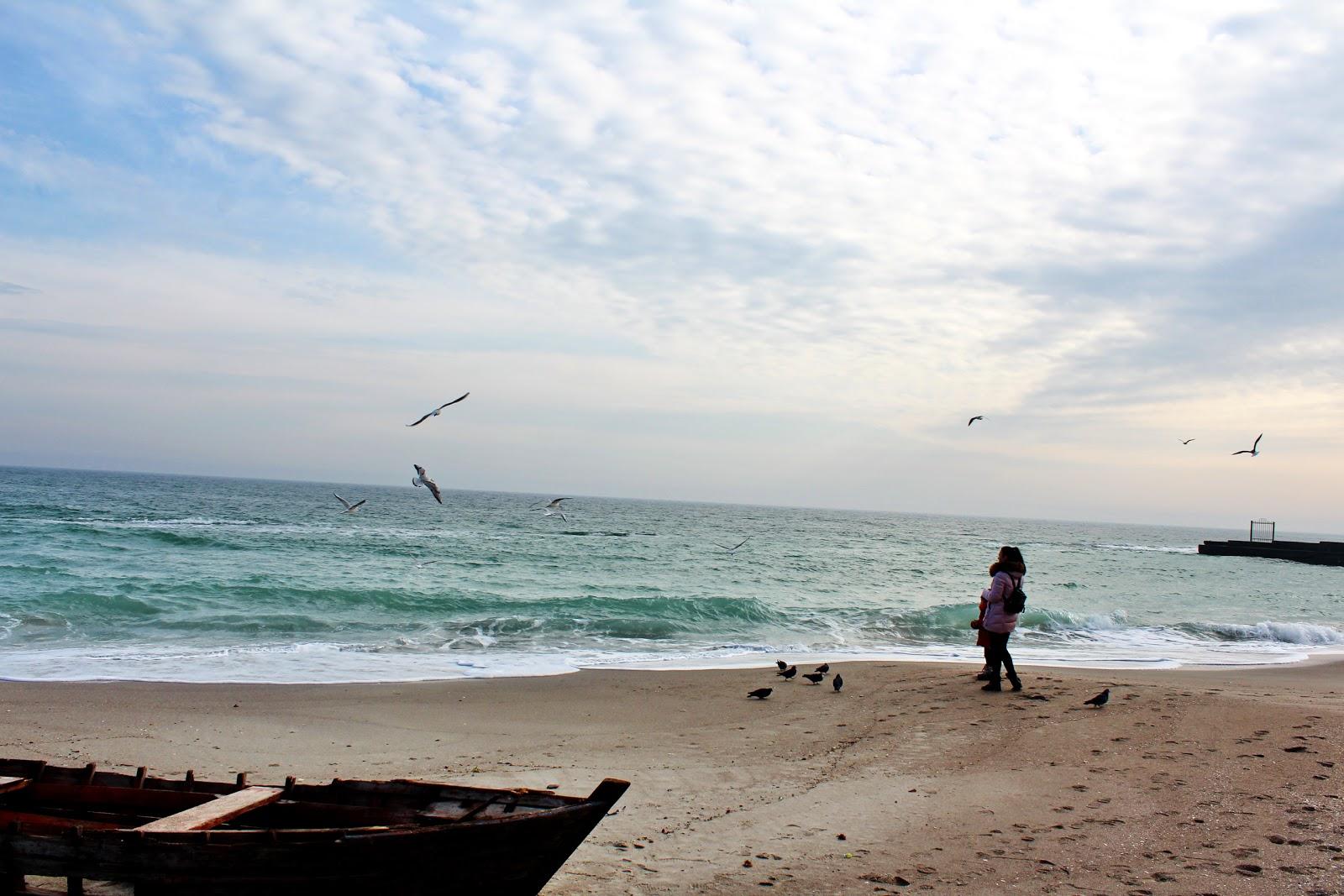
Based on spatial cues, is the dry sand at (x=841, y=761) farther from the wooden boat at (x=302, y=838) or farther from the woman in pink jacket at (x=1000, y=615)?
the wooden boat at (x=302, y=838)

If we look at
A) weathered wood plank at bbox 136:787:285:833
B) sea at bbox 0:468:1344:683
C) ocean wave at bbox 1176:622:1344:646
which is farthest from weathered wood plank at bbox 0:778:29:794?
ocean wave at bbox 1176:622:1344:646

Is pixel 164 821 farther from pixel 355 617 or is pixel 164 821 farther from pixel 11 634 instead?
pixel 355 617

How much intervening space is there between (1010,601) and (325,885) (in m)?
8.48

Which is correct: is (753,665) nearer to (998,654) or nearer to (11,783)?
(998,654)

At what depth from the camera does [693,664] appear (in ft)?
44.8

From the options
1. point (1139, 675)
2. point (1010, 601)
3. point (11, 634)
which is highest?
point (1010, 601)

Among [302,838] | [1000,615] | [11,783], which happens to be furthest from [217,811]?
[1000,615]

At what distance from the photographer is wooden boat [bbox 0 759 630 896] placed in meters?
3.93

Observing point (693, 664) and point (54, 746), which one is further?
point (693, 664)

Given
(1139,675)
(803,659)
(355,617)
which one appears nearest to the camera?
(1139,675)

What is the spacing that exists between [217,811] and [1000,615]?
28.7 feet

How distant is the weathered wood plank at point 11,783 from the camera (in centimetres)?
483

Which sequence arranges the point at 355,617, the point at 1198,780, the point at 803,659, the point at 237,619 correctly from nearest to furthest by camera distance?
1. the point at 1198,780
2. the point at 803,659
3. the point at 237,619
4. the point at 355,617

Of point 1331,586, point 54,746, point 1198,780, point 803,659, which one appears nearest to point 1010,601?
point 1198,780
